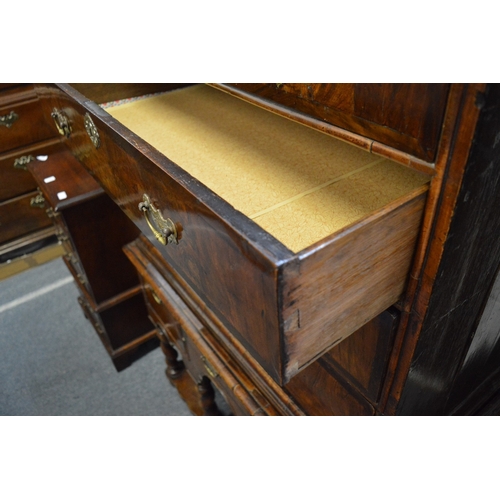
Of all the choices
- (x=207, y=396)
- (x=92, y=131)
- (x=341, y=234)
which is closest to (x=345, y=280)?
(x=341, y=234)

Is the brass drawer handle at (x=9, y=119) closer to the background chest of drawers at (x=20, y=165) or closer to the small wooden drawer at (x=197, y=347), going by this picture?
the background chest of drawers at (x=20, y=165)

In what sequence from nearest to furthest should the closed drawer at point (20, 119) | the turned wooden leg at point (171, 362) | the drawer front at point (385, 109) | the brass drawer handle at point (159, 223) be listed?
the drawer front at point (385, 109), the brass drawer handle at point (159, 223), the turned wooden leg at point (171, 362), the closed drawer at point (20, 119)

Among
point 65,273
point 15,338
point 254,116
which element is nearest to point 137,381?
point 15,338

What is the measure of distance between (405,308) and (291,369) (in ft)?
0.49

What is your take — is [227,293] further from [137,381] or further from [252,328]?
[137,381]

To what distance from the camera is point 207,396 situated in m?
0.95

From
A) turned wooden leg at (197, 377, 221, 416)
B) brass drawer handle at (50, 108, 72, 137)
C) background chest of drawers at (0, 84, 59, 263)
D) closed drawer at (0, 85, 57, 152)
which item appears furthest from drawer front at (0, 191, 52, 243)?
turned wooden leg at (197, 377, 221, 416)

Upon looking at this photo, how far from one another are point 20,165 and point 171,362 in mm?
751

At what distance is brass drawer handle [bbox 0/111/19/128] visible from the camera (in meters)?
1.23

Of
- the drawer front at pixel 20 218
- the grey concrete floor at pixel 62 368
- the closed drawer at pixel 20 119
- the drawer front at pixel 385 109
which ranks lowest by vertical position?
the grey concrete floor at pixel 62 368

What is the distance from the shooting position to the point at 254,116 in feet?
1.97

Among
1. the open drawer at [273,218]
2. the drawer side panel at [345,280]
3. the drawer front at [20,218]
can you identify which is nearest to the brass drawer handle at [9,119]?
the drawer front at [20,218]

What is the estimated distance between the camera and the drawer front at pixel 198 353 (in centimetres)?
69

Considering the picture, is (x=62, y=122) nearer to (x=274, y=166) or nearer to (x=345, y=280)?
(x=274, y=166)
